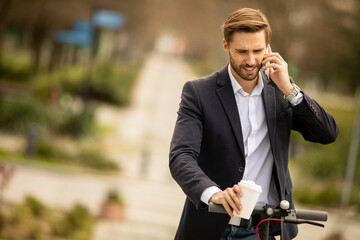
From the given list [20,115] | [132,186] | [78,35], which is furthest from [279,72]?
[78,35]

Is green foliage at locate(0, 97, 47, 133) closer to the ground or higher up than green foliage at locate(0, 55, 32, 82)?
closer to the ground

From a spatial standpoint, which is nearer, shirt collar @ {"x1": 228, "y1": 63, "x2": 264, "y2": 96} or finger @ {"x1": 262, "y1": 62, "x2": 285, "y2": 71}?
finger @ {"x1": 262, "y1": 62, "x2": 285, "y2": 71}

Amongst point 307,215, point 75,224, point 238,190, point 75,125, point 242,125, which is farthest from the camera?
point 75,125

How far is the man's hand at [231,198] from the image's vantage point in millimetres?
2463

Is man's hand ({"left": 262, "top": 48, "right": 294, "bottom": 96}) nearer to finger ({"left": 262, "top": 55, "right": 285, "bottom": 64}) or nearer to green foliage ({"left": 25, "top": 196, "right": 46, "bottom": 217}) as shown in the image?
finger ({"left": 262, "top": 55, "right": 285, "bottom": 64})

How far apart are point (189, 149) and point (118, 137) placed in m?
21.8

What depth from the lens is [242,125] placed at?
2996 mm

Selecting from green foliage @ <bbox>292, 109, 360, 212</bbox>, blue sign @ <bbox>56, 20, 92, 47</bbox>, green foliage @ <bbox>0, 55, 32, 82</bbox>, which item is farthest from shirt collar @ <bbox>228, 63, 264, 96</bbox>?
green foliage @ <bbox>0, 55, 32, 82</bbox>

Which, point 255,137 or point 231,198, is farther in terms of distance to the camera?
point 255,137

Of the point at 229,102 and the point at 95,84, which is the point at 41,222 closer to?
the point at 229,102

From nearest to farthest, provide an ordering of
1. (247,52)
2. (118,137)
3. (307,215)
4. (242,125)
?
1. (307,215)
2. (247,52)
3. (242,125)
4. (118,137)

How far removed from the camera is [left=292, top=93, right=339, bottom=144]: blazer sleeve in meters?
2.89

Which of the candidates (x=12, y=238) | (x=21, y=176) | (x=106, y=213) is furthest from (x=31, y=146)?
(x=12, y=238)

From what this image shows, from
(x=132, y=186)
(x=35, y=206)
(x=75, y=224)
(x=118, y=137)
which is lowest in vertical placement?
(x=132, y=186)
